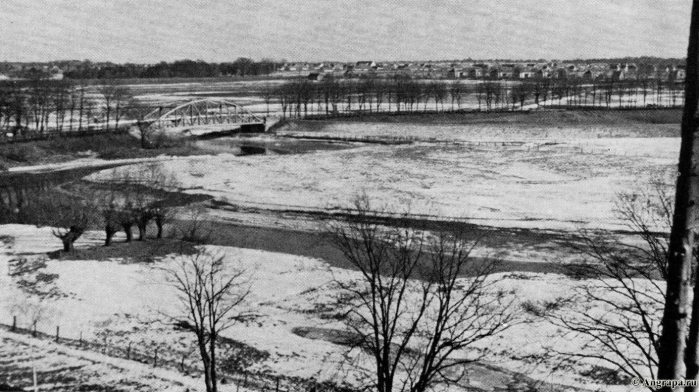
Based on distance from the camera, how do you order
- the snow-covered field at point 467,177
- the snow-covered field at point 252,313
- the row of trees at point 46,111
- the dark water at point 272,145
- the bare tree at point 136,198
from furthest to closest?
the row of trees at point 46,111, the dark water at point 272,145, the snow-covered field at point 467,177, the bare tree at point 136,198, the snow-covered field at point 252,313

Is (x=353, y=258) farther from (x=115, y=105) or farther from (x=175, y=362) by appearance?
(x=115, y=105)

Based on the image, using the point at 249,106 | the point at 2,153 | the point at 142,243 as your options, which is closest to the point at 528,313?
the point at 142,243

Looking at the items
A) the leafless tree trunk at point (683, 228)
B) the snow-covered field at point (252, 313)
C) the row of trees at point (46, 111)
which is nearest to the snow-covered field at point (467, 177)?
the snow-covered field at point (252, 313)

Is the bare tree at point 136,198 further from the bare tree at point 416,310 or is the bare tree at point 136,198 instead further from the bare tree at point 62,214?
the bare tree at point 416,310

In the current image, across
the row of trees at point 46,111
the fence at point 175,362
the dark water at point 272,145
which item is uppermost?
the row of trees at point 46,111

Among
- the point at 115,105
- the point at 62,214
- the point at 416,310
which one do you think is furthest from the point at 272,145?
the point at 416,310

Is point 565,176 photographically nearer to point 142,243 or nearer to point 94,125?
point 142,243
